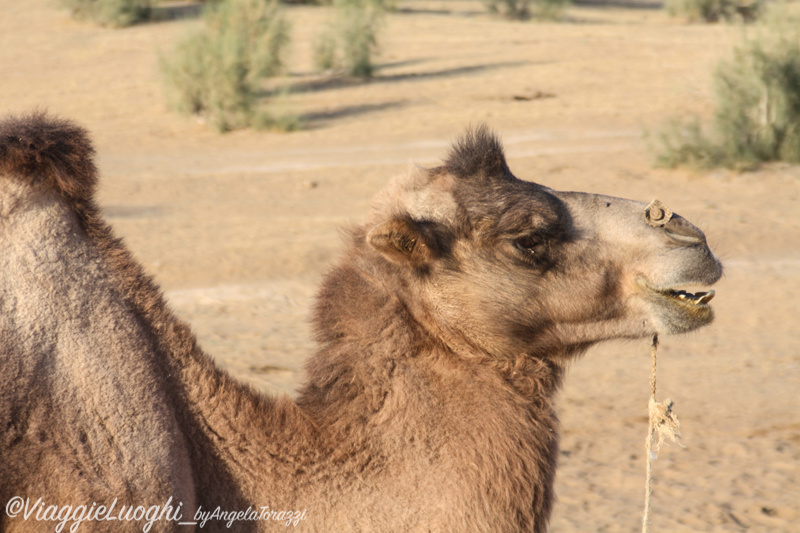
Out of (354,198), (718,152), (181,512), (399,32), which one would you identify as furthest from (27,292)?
(399,32)

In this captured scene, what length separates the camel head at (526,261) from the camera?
3.06 metres

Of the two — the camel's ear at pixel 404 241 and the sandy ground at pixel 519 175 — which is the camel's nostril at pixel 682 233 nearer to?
the camel's ear at pixel 404 241

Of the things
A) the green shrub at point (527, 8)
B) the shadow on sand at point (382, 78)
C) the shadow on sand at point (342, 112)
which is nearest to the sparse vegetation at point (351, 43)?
the shadow on sand at point (382, 78)

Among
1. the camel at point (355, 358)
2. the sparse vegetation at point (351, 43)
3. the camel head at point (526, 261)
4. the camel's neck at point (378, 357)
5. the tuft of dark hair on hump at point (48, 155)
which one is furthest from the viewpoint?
the sparse vegetation at point (351, 43)

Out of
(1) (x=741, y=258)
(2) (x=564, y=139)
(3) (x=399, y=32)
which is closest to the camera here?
(1) (x=741, y=258)

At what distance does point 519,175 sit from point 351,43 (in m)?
11.7

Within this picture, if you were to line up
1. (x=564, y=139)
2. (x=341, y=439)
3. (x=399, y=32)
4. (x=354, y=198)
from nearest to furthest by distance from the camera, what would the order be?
Result: (x=341, y=439) → (x=354, y=198) → (x=564, y=139) → (x=399, y=32)

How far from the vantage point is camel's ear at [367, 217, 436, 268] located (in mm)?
2930

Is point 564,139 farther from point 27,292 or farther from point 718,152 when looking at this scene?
point 27,292

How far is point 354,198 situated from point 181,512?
10.8 m

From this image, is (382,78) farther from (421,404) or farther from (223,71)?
(421,404)

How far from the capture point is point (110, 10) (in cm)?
2944

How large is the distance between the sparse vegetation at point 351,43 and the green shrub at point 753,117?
11.1m

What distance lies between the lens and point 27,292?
104 inches
